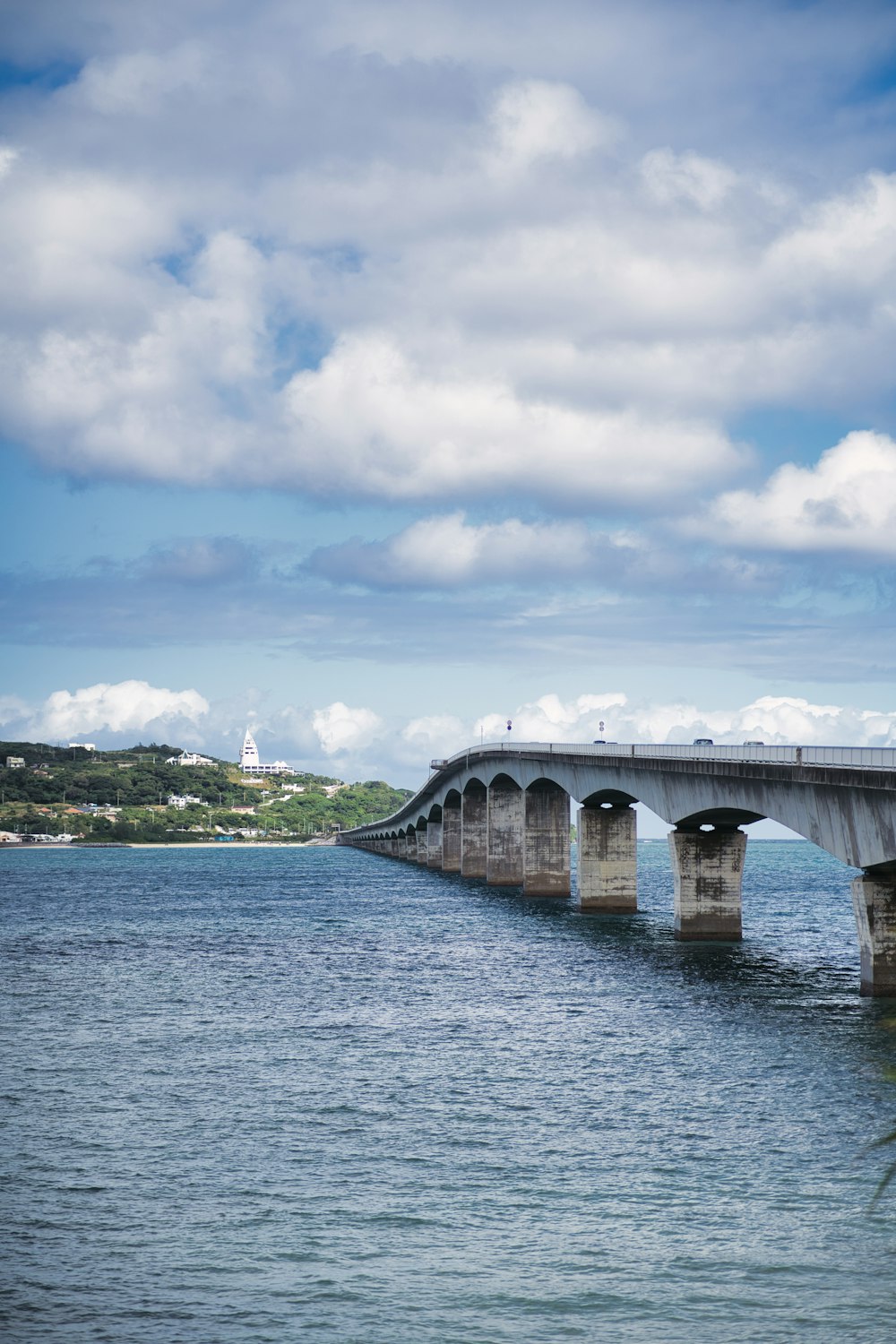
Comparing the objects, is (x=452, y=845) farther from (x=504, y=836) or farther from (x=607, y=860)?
(x=607, y=860)

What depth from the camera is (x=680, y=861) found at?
66.0 m

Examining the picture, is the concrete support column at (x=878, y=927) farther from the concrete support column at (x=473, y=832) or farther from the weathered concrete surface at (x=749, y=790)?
the concrete support column at (x=473, y=832)

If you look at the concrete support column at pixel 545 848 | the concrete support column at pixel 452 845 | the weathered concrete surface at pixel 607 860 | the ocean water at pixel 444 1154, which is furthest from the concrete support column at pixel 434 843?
the ocean water at pixel 444 1154

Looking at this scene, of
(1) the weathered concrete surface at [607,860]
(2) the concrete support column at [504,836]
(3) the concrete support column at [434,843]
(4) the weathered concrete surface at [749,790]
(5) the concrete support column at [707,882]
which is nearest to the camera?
(4) the weathered concrete surface at [749,790]

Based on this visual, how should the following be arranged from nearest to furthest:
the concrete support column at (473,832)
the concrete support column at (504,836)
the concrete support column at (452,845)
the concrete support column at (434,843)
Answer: the concrete support column at (504,836)
the concrete support column at (473,832)
the concrete support column at (452,845)
the concrete support column at (434,843)

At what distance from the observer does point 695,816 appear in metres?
64.0

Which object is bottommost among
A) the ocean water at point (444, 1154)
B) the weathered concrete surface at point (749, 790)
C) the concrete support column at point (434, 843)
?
the ocean water at point (444, 1154)

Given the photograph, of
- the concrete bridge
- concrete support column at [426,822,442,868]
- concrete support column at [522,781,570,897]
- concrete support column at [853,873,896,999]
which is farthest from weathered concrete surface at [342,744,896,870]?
concrete support column at [426,822,442,868]

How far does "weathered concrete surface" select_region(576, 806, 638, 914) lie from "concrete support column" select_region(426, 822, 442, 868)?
81.6m

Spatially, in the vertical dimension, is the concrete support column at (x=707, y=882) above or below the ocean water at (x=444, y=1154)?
above

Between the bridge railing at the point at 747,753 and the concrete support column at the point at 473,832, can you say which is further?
the concrete support column at the point at 473,832

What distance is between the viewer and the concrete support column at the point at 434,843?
550 ft

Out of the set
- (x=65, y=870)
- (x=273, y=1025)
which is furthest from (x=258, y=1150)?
(x=65, y=870)

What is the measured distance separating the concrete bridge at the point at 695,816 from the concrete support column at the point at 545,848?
3.5 inches
